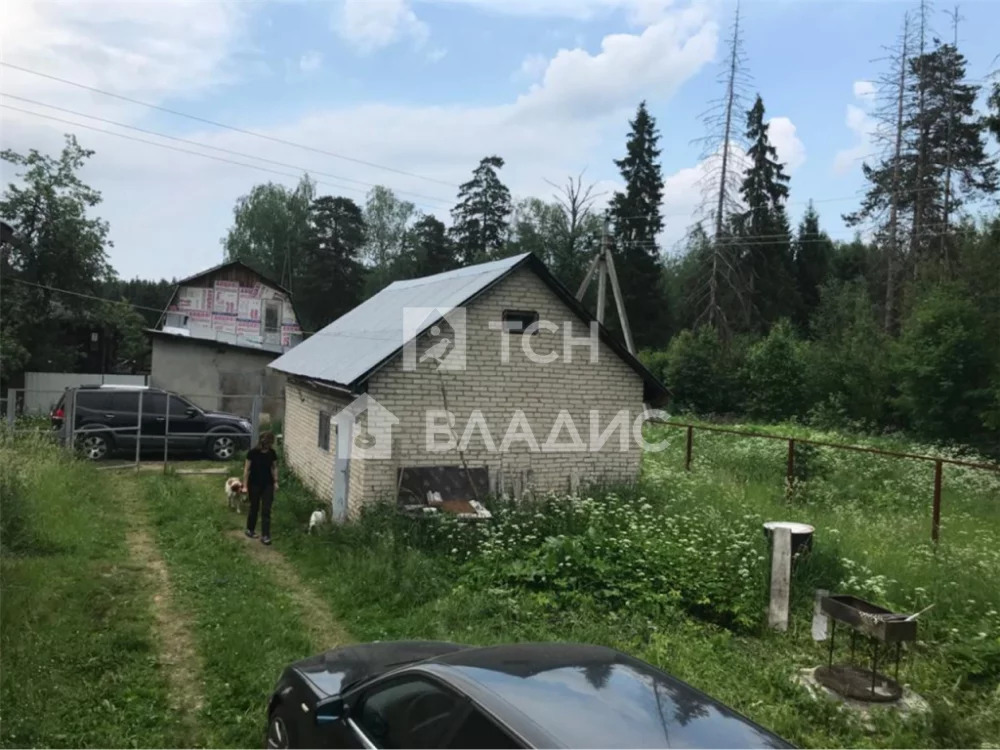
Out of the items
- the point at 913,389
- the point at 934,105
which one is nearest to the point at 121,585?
the point at 913,389

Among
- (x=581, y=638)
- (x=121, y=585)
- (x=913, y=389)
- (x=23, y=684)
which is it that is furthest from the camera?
(x=913, y=389)

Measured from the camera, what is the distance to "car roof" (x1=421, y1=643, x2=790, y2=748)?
2951 mm

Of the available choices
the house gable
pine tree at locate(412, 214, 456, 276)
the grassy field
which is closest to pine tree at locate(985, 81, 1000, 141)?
the grassy field

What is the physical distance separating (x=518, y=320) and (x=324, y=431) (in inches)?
157

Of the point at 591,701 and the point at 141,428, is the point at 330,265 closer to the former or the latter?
the point at 141,428

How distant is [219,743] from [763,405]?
26749 mm

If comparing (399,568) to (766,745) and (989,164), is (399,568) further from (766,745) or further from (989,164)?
(989,164)

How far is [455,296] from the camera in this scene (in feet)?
36.3

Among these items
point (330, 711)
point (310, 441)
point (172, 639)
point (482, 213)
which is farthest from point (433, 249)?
point (330, 711)

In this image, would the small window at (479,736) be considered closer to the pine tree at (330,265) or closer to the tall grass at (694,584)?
the tall grass at (694,584)

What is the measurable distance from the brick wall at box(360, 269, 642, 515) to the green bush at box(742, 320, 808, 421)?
18503mm

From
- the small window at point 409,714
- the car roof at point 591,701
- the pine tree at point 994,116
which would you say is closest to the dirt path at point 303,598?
the small window at point 409,714

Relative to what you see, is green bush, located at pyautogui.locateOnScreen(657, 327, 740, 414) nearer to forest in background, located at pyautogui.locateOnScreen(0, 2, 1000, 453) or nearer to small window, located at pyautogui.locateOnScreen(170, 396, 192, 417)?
forest in background, located at pyautogui.locateOnScreen(0, 2, 1000, 453)

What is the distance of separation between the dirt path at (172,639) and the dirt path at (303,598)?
3.41ft
